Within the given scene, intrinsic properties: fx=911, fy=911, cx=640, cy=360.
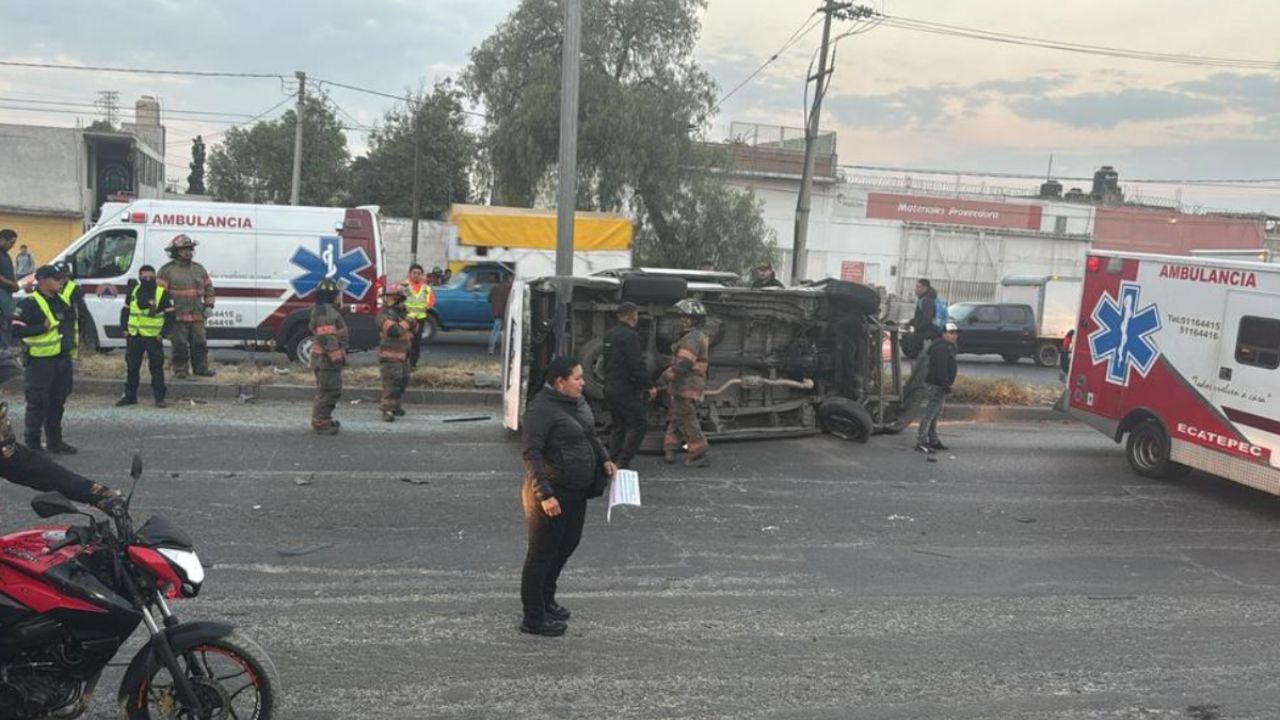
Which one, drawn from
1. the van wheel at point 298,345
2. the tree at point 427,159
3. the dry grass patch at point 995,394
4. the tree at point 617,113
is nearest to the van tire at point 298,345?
the van wheel at point 298,345

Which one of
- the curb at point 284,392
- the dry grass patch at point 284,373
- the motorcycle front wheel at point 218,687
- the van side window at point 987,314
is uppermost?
the van side window at point 987,314

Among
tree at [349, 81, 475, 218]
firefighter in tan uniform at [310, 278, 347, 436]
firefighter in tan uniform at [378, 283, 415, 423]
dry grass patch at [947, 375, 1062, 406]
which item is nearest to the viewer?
firefighter in tan uniform at [310, 278, 347, 436]

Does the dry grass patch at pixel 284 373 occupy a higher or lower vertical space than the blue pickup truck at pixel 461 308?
lower

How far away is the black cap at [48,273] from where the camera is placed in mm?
8617

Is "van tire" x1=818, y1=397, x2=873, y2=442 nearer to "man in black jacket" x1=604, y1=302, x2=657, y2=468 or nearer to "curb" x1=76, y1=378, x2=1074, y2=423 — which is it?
"curb" x1=76, y1=378, x2=1074, y2=423

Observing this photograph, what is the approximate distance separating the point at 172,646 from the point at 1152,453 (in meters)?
9.61

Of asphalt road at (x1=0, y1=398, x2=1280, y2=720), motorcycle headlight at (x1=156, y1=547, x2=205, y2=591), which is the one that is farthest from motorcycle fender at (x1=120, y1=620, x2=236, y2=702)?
asphalt road at (x1=0, y1=398, x2=1280, y2=720)

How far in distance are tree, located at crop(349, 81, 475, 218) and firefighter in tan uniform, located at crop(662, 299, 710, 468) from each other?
35573 mm

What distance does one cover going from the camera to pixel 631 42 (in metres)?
27.1

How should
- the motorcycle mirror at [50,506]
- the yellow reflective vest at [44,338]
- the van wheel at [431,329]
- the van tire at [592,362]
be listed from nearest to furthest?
the motorcycle mirror at [50,506] → the yellow reflective vest at [44,338] → the van tire at [592,362] → the van wheel at [431,329]

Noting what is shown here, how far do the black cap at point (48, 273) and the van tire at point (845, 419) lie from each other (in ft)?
27.9

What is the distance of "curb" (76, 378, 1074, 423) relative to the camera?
1189cm

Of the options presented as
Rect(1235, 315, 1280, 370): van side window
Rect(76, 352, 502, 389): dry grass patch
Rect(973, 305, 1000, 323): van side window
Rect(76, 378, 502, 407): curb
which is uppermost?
Rect(1235, 315, 1280, 370): van side window

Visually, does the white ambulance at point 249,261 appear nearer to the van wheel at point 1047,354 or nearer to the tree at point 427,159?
the van wheel at point 1047,354
